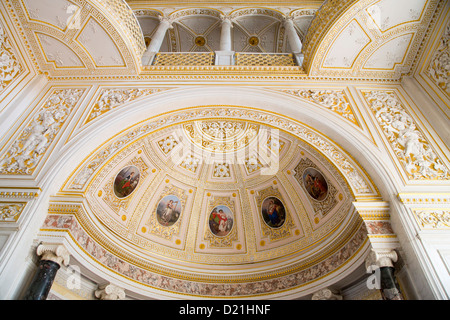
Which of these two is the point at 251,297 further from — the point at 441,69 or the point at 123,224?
the point at 441,69

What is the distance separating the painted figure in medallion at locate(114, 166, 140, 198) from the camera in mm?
7272

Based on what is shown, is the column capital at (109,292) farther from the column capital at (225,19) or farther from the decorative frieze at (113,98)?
the column capital at (225,19)

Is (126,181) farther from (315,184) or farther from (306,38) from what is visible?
(306,38)

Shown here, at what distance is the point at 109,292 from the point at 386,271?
5.62 metres

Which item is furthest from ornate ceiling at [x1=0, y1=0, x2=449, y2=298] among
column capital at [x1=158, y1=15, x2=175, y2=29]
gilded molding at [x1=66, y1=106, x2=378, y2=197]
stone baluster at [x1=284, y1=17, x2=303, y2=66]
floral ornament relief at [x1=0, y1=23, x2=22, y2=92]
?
column capital at [x1=158, y1=15, x2=175, y2=29]

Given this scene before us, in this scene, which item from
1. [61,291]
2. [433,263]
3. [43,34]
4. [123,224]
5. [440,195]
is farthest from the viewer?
[123,224]

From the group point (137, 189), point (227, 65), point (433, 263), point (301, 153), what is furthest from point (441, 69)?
point (137, 189)

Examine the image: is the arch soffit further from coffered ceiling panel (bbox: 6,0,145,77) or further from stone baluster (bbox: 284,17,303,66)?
stone baluster (bbox: 284,17,303,66)

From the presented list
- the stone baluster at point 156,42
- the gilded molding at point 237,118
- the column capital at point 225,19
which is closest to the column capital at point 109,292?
the gilded molding at point 237,118

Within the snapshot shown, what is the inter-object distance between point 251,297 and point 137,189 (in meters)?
4.39

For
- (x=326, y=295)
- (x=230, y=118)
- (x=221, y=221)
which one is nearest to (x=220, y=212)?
(x=221, y=221)

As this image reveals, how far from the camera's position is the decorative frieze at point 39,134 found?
203 inches
